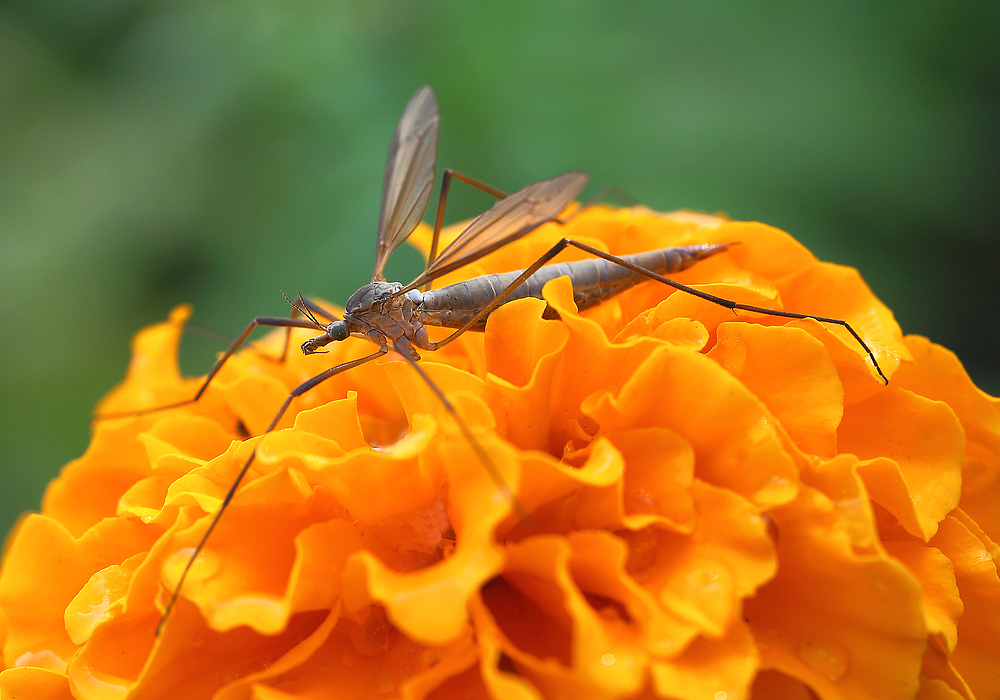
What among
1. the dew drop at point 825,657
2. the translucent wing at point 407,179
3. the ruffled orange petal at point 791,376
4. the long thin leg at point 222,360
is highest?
the translucent wing at point 407,179

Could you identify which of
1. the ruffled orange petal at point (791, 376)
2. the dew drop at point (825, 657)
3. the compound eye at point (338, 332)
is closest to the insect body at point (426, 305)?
the compound eye at point (338, 332)

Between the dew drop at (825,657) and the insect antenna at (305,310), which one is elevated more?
the insect antenna at (305,310)

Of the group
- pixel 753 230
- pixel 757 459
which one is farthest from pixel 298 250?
pixel 757 459

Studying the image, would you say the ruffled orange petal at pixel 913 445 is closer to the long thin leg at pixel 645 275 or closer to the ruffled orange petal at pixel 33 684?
the long thin leg at pixel 645 275

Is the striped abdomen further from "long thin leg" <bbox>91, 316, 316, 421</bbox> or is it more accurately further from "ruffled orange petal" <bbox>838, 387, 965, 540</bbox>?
"ruffled orange petal" <bbox>838, 387, 965, 540</bbox>

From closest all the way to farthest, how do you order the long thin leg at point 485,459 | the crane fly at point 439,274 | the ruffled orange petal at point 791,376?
1. the long thin leg at point 485,459
2. the ruffled orange petal at point 791,376
3. the crane fly at point 439,274

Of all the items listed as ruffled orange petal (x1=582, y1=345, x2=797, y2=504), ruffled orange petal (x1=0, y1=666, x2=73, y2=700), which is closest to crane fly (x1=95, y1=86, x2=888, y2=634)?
ruffled orange petal (x1=582, y1=345, x2=797, y2=504)

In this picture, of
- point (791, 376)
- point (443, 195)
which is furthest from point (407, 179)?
point (791, 376)
